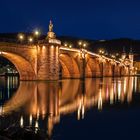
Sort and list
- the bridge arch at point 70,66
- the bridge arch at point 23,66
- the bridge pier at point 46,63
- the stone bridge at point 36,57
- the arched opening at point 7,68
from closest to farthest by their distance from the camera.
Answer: the stone bridge at point 36,57 < the bridge pier at point 46,63 < the bridge arch at point 23,66 < the bridge arch at point 70,66 < the arched opening at point 7,68

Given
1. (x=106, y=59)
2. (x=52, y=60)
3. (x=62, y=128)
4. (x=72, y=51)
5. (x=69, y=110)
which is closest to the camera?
(x=62, y=128)

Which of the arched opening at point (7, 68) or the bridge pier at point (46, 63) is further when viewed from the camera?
the arched opening at point (7, 68)

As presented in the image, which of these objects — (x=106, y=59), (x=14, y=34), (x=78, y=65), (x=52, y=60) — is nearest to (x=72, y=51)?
(x=78, y=65)

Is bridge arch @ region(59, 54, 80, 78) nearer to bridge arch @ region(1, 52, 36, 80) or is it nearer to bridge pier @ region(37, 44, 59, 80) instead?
bridge arch @ region(1, 52, 36, 80)

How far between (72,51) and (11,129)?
60898 mm

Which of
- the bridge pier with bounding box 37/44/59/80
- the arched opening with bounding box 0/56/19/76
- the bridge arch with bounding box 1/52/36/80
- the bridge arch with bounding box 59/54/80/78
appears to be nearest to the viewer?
the bridge pier with bounding box 37/44/59/80

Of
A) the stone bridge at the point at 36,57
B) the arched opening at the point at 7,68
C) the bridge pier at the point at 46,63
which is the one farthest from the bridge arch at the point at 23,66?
the arched opening at the point at 7,68

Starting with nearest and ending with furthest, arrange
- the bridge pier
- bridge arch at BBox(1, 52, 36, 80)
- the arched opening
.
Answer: the bridge pier → bridge arch at BBox(1, 52, 36, 80) → the arched opening

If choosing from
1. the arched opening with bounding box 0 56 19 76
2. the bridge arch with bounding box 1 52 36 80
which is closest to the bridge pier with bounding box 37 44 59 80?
the bridge arch with bounding box 1 52 36 80

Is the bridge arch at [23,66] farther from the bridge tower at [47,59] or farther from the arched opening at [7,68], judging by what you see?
the arched opening at [7,68]

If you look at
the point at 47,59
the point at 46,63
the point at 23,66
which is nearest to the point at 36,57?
the point at 47,59

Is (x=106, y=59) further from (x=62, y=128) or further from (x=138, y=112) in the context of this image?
(x=62, y=128)

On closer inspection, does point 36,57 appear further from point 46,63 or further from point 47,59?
point 46,63

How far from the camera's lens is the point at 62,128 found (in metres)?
13.8
